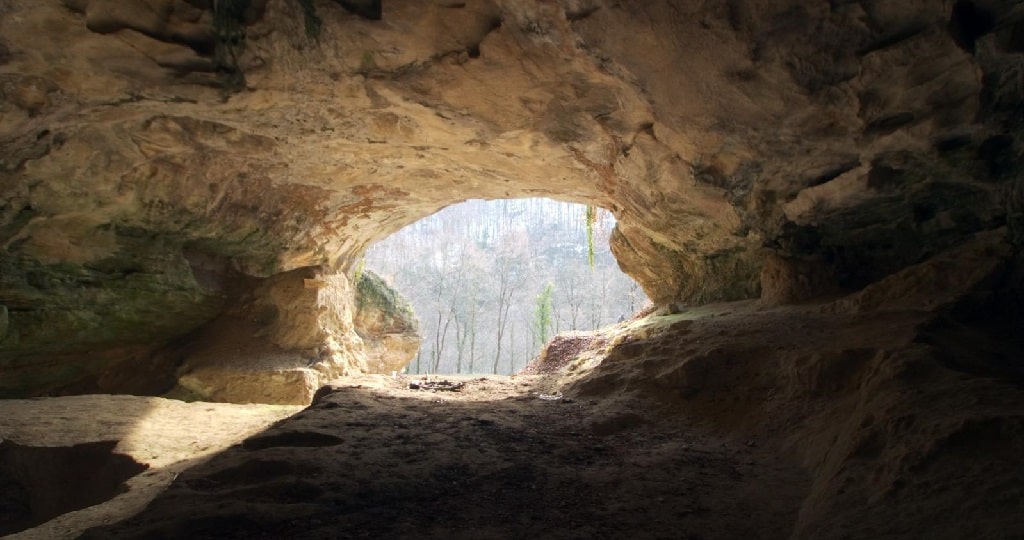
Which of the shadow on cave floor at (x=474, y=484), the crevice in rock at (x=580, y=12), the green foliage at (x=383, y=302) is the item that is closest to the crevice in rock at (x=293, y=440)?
the shadow on cave floor at (x=474, y=484)

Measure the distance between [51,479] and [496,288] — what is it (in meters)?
43.4

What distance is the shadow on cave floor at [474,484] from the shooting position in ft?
8.07

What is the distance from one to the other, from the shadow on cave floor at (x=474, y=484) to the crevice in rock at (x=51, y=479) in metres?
1.41

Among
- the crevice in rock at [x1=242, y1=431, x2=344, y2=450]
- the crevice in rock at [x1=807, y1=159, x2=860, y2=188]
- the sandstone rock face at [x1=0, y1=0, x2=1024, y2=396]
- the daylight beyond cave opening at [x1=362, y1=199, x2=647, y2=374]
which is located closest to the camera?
the sandstone rock face at [x1=0, y1=0, x2=1024, y2=396]

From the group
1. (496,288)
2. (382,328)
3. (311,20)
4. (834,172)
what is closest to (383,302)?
(382,328)

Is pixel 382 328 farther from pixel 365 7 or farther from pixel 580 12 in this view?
pixel 580 12

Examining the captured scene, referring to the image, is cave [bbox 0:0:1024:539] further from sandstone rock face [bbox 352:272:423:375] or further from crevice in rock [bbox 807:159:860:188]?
sandstone rock face [bbox 352:272:423:375]

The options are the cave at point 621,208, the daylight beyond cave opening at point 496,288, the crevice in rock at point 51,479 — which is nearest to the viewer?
the cave at point 621,208

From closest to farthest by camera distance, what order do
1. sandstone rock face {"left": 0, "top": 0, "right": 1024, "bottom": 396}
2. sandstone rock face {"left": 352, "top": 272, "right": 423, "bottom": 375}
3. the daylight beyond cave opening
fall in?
sandstone rock face {"left": 0, "top": 0, "right": 1024, "bottom": 396}
sandstone rock face {"left": 352, "top": 272, "right": 423, "bottom": 375}
the daylight beyond cave opening

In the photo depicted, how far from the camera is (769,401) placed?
12.5 ft

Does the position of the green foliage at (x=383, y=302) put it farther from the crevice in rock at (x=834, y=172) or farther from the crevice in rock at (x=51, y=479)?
the crevice in rock at (x=834, y=172)

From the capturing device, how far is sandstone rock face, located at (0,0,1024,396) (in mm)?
3408

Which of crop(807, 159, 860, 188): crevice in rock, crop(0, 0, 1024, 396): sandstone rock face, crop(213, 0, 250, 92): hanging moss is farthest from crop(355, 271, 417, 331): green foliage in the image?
crop(807, 159, 860, 188): crevice in rock

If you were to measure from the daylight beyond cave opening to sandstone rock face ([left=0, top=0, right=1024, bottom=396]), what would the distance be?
3035cm
